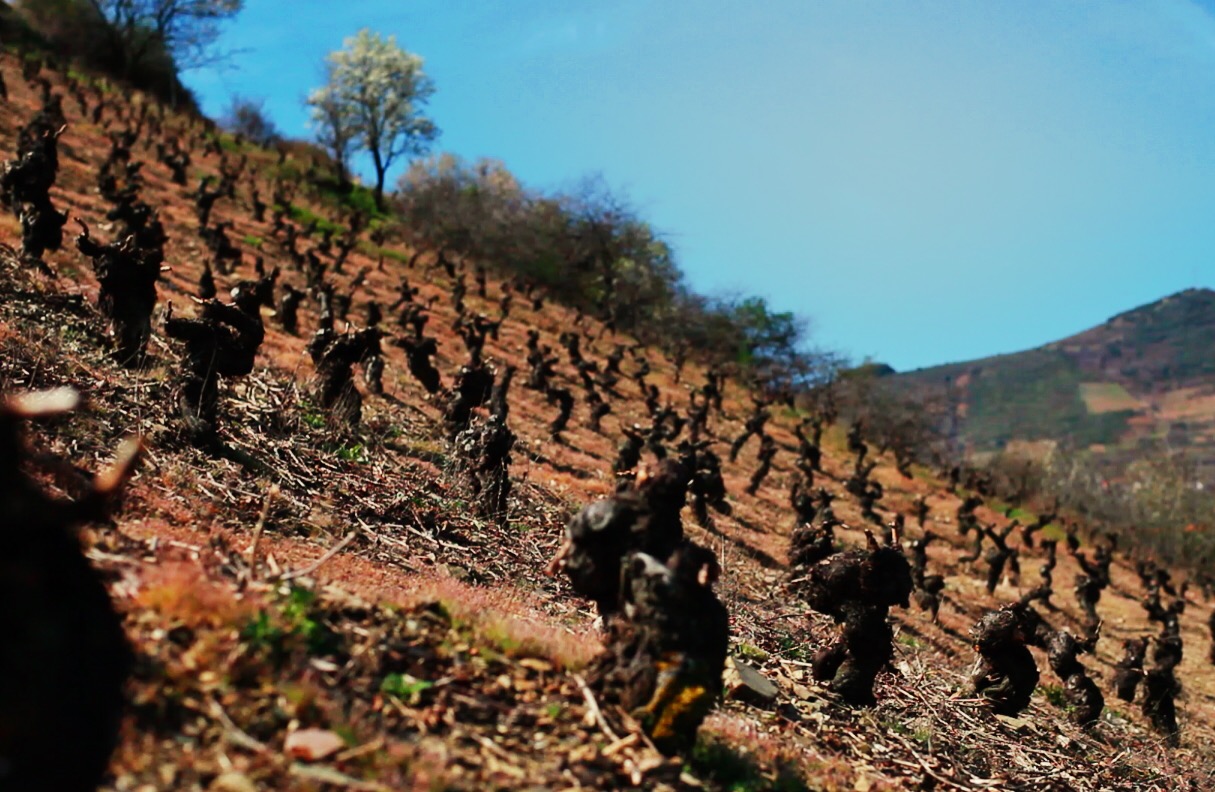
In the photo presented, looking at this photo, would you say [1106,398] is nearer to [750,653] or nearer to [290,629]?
[750,653]

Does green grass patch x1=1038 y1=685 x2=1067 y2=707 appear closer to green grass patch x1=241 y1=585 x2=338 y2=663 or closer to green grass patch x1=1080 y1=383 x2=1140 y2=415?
green grass patch x1=241 y1=585 x2=338 y2=663

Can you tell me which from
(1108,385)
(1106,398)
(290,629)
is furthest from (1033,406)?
(290,629)

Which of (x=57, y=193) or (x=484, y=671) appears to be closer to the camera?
(x=484, y=671)

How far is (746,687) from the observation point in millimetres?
6633

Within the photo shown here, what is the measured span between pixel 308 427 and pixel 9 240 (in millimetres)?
7031

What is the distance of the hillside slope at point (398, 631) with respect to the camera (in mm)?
3793

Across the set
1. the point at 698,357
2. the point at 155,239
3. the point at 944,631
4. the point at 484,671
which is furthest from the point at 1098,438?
the point at 484,671

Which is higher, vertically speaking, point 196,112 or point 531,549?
point 196,112

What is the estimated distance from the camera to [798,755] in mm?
5645

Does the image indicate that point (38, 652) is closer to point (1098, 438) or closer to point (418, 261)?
point (418, 261)

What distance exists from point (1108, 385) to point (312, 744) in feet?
397

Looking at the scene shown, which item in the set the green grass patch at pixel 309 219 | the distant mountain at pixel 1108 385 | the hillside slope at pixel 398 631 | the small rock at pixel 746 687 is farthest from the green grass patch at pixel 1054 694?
the distant mountain at pixel 1108 385

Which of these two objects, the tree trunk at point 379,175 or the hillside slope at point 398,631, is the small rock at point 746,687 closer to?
the hillside slope at point 398,631

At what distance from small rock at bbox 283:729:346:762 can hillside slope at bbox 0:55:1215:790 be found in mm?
33
